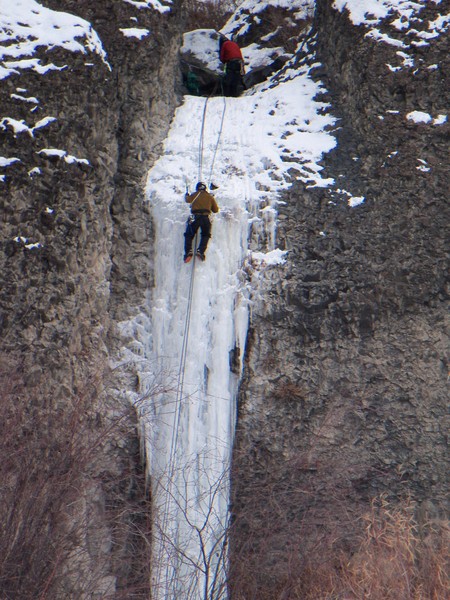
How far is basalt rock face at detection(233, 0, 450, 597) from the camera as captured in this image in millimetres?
10328

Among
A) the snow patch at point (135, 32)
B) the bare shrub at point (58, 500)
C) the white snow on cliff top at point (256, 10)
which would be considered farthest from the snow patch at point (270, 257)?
the white snow on cliff top at point (256, 10)

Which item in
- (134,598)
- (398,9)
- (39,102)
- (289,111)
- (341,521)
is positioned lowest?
(134,598)

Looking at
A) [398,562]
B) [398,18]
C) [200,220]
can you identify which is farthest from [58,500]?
[398,18]

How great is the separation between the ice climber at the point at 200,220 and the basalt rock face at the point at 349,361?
953 mm

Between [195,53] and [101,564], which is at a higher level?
[195,53]

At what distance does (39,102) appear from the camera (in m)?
10.4

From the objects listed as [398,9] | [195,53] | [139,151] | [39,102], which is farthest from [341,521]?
[195,53]

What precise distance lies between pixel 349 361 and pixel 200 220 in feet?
8.84

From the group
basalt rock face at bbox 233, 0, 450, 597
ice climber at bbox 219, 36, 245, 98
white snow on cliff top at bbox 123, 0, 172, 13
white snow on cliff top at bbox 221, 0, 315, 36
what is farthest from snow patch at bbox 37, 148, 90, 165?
white snow on cliff top at bbox 221, 0, 315, 36

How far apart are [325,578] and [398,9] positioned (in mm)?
8056

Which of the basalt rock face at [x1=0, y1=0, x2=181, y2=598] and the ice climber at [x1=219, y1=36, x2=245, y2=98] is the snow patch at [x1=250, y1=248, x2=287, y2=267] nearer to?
the basalt rock face at [x1=0, y1=0, x2=181, y2=598]

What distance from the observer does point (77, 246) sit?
10.3 metres

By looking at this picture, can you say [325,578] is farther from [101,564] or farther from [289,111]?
[289,111]

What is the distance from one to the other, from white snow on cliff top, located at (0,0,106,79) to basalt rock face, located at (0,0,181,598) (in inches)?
4.7
